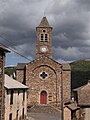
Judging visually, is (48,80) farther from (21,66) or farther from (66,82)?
(21,66)

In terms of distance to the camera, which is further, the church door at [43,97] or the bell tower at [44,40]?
the bell tower at [44,40]

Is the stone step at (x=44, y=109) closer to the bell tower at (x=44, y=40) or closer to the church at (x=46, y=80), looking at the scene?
the church at (x=46, y=80)

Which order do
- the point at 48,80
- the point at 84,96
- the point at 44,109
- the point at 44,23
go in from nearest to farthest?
the point at 84,96 → the point at 44,109 → the point at 48,80 → the point at 44,23

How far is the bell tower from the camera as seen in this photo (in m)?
54.7

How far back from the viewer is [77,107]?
28.6 metres

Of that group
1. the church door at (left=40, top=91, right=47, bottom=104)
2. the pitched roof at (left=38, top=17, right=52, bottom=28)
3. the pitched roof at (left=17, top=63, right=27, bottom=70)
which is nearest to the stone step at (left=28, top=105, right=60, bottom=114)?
the church door at (left=40, top=91, right=47, bottom=104)

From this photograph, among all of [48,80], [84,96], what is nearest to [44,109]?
[48,80]

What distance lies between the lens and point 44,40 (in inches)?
2174

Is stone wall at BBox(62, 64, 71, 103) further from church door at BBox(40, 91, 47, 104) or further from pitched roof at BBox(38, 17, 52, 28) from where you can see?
pitched roof at BBox(38, 17, 52, 28)

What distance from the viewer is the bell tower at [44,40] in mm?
54659

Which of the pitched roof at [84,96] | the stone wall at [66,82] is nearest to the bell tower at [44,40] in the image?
the stone wall at [66,82]

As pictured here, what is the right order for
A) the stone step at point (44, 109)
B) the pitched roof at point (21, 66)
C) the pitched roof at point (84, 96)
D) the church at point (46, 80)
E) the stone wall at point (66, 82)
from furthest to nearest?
the pitched roof at point (21, 66)
the stone wall at point (66, 82)
the church at point (46, 80)
the stone step at point (44, 109)
the pitched roof at point (84, 96)

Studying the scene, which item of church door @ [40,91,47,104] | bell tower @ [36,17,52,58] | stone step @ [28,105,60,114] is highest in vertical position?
bell tower @ [36,17,52,58]

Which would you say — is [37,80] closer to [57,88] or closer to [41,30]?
[57,88]
